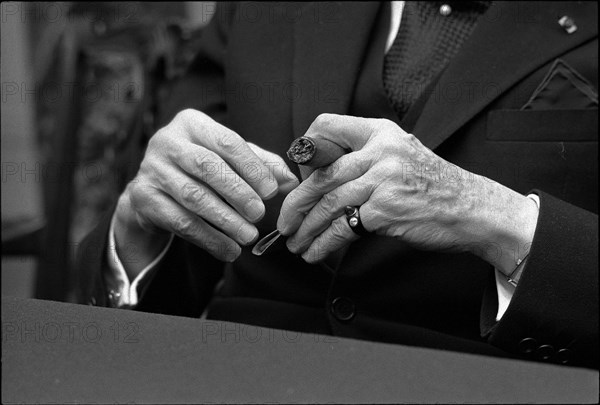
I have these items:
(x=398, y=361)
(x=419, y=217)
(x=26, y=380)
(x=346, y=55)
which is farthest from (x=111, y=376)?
(x=346, y=55)

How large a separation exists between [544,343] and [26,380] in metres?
0.55

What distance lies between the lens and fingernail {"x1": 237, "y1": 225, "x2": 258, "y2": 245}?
0.83 meters

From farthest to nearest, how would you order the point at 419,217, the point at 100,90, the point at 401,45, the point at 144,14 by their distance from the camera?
1. the point at 144,14
2. the point at 100,90
3. the point at 401,45
4. the point at 419,217

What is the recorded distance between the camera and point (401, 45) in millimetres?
993

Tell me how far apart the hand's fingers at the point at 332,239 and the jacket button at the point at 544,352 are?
243mm

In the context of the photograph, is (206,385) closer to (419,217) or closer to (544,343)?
(419,217)

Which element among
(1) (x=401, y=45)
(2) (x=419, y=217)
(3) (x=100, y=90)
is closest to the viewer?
(2) (x=419, y=217)

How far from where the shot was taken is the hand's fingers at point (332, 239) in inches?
31.5

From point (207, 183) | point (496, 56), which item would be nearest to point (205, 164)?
point (207, 183)

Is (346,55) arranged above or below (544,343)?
above

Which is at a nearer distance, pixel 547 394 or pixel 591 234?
pixel 547 394

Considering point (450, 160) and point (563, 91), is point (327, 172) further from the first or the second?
point (563, 91)

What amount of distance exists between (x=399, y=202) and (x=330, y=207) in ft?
0.22

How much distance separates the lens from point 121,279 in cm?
101
